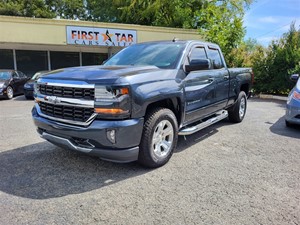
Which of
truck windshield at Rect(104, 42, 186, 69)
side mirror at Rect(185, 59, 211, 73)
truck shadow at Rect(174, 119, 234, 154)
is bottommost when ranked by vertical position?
truck shadow at Rect(174, 119, 234, 154)

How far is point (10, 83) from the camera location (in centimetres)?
1304

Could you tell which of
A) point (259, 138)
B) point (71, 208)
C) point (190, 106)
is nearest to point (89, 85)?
point (71, 208)

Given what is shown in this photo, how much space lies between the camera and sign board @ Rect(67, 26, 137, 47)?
16234 mm

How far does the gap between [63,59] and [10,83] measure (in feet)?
21.9

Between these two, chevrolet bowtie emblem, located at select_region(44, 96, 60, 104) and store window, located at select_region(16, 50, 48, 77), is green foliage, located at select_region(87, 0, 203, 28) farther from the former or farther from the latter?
chevrolet bowtie emblem, located at select_region(44, 96, 60, 104)

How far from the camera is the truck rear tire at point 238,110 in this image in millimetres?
7090

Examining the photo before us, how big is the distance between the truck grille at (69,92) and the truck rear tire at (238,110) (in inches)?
183

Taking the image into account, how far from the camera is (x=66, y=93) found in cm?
370

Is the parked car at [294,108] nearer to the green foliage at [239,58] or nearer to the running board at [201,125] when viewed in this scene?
the running board at [201,125]

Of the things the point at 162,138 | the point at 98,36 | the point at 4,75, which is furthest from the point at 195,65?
the point at 98,36

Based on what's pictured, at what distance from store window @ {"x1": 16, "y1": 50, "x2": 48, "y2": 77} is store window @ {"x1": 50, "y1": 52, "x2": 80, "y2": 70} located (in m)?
0.49

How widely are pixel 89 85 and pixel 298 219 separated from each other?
2865 mm

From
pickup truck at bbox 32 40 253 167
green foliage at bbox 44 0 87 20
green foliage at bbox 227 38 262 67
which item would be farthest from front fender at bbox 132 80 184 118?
green foliage at bbox 44 0 87 20

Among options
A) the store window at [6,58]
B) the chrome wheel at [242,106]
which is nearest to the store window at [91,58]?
the store window at [6,58]
